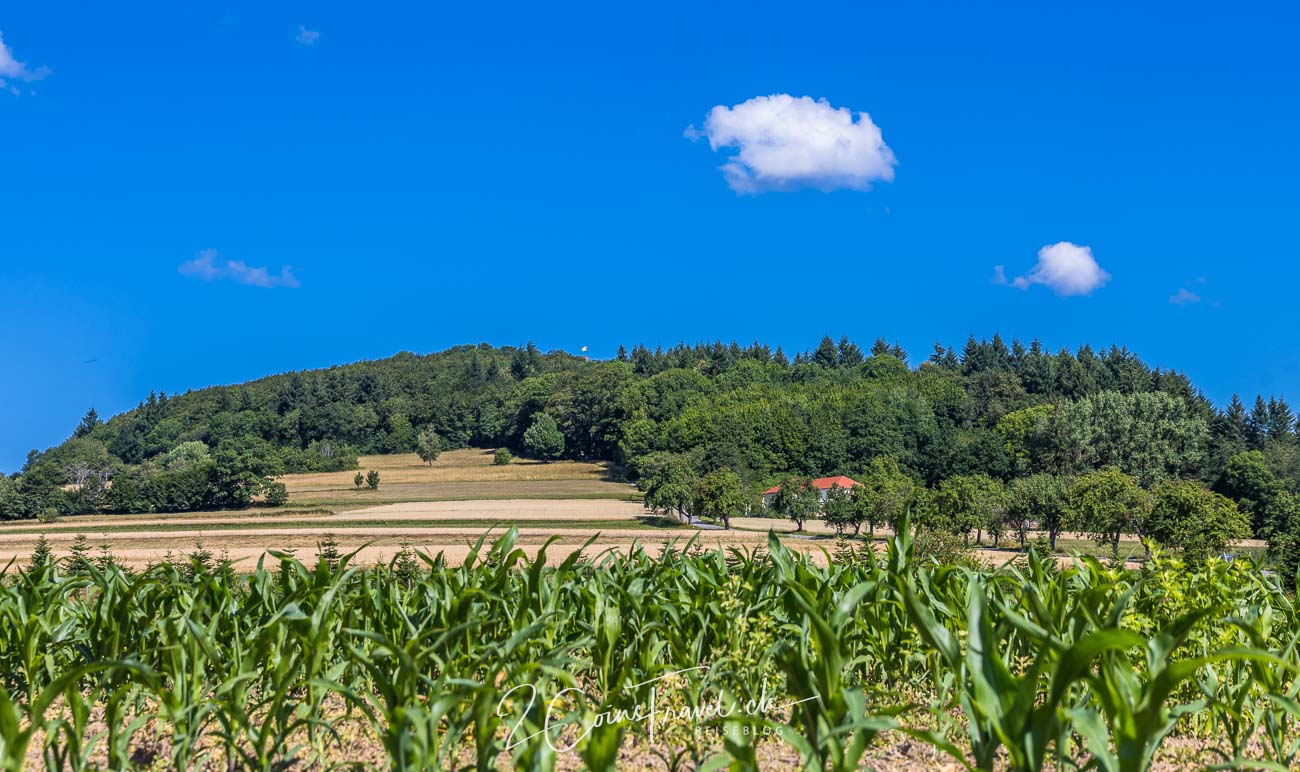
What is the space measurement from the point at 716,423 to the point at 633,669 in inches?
3696

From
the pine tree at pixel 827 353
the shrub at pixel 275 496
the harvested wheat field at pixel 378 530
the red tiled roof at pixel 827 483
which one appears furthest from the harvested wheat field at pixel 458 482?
the pine tree at pixel 827 353

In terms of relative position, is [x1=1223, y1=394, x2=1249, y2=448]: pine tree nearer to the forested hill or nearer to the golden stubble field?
the forested hill

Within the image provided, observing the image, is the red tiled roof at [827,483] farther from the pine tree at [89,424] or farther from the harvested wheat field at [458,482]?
the pine tree at [89,424]

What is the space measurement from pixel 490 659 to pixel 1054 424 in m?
89.9

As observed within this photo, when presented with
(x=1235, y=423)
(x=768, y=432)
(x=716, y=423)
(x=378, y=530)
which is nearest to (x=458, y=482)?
(x=716, y=423)

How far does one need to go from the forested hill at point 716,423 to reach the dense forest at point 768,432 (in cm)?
28

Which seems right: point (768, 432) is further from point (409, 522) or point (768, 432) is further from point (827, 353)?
point (827, 353)

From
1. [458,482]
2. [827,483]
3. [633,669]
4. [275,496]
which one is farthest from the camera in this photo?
[458,482]

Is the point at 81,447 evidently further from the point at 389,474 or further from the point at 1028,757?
the point at 1028,757

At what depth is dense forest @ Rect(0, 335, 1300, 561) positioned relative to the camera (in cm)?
7031

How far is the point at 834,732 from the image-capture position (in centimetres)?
275

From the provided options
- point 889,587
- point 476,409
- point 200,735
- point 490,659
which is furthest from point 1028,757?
point 476,409

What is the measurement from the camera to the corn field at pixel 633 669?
2945mm

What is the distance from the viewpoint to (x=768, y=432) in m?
94.2
